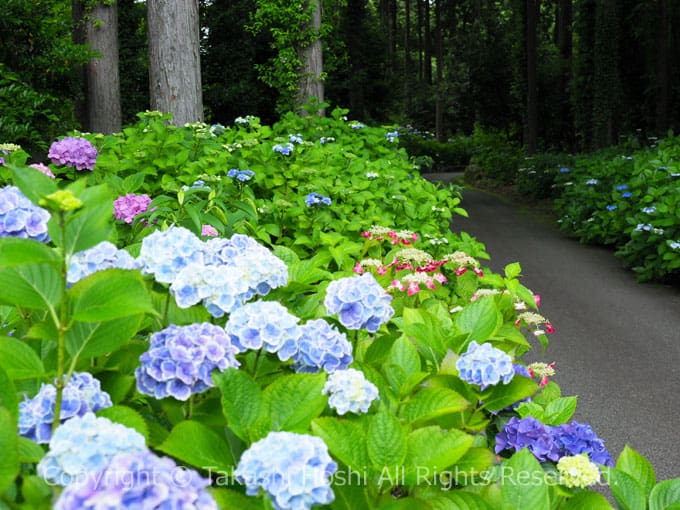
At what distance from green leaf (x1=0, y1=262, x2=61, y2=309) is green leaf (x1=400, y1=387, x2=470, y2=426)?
2.07 feet

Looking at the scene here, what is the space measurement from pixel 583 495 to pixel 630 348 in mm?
5412

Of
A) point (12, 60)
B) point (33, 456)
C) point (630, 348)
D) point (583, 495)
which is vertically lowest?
point (630, 348)

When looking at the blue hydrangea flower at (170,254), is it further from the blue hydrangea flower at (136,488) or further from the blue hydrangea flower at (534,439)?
the blue hydrangea flower at (534,439)

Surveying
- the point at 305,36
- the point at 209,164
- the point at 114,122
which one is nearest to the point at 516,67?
the point at 305,36

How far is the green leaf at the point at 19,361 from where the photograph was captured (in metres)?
1.06

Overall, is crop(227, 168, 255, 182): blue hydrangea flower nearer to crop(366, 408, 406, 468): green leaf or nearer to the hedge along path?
the hedge along path

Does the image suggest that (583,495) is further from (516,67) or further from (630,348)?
(516,67)

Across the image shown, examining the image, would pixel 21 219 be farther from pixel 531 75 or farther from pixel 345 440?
pixel 531 75

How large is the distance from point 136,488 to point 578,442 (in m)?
1.06

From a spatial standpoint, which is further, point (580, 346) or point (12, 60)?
point (12, 60)

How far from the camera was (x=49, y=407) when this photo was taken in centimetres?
100

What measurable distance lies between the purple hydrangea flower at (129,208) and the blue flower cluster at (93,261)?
6.47 feet

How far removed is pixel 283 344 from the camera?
1.26 meters

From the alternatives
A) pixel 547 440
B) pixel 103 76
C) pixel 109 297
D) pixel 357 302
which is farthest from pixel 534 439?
pixel 103 76
